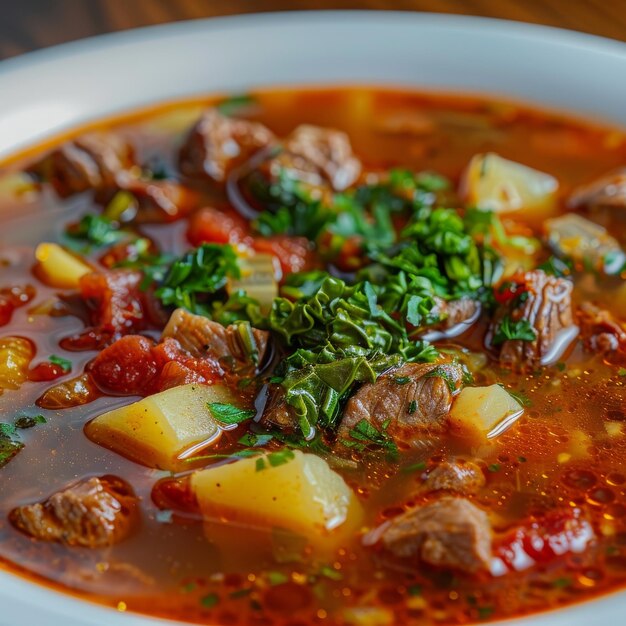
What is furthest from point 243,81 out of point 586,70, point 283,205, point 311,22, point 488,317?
point 488,317

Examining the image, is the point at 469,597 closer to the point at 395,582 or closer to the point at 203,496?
the point at 395,582

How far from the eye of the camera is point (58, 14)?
23.5 feet

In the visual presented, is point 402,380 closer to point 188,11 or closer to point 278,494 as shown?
point 278,494

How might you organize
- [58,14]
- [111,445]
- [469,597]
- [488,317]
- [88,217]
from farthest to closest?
[58,14] → [88,217] → [488,317] → [111,445] → [469,597]

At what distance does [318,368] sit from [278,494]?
65 centimetres

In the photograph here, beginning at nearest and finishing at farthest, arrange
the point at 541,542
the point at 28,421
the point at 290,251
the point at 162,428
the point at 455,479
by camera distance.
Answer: the point at 541,542 < the point at 455,479 < the point at 162,428 < the point at 28,421 < the point at 290,251

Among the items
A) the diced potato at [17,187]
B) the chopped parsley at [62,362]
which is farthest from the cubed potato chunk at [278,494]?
the diced potato at [17,187]

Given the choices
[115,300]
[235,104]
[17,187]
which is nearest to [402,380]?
[115,300]

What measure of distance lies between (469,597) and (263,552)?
772 mm

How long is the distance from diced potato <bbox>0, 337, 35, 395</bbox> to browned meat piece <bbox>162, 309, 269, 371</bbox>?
2.31ft

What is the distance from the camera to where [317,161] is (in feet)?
18.3

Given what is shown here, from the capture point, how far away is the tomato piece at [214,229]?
201 inches

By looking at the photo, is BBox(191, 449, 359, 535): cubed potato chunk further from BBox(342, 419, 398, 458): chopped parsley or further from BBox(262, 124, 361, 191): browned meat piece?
BBox(262, 124, 361, 191): browned meat piece

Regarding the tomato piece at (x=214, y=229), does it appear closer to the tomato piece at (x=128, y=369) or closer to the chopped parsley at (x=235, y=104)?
the tomato piece at (x=128, y=369)
